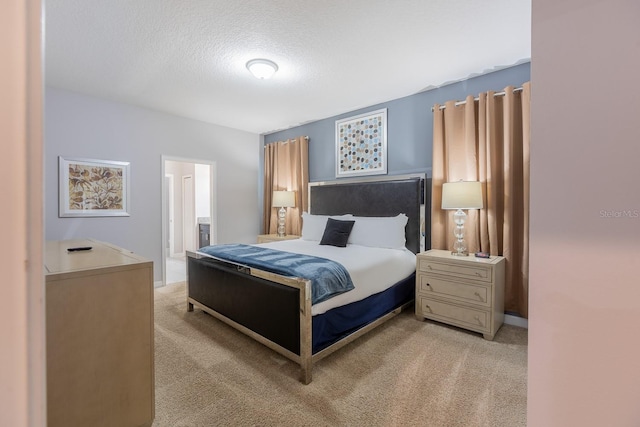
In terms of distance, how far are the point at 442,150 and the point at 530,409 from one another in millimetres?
2837

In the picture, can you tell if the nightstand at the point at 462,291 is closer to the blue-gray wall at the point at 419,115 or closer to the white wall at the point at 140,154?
the blue-gray wall at the point at 419,115

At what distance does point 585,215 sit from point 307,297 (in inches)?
59.1

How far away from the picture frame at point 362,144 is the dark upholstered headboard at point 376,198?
204 mm

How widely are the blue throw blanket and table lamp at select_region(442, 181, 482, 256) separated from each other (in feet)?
4.32

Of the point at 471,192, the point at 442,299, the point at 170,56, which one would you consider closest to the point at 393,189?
the point at 471,192

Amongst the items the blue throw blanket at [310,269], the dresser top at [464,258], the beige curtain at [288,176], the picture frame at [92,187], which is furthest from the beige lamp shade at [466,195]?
the picture frame at [92,187]

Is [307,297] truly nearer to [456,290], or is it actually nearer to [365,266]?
[365,266]

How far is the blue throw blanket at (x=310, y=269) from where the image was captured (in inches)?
80.2

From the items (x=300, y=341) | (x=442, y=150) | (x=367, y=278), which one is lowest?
(x=300, y=341)

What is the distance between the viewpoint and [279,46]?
247cm

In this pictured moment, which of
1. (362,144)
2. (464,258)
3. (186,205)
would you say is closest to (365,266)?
(464,258)

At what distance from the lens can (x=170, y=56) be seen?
2.62 m

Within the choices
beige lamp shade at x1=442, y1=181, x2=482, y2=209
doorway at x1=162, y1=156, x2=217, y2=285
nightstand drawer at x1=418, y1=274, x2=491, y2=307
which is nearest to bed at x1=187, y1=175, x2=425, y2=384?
nightstand drawer at x1=418, y1=274, x2=491, y2=307

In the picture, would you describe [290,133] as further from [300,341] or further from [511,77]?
[300,341]
